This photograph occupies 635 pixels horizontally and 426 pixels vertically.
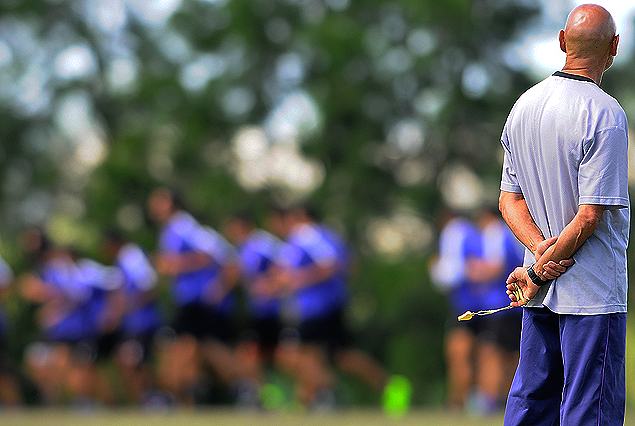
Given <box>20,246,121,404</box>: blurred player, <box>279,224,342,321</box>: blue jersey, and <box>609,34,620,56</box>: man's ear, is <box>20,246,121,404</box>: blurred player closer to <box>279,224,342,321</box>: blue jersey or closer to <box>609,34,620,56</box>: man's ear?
<box>279,224,342,321</box>: blue jersey

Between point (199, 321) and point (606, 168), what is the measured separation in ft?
23.0

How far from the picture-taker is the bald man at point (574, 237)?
293cm

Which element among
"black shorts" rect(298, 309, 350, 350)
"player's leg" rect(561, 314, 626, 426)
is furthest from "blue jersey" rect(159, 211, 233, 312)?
"player's leg" rect(561, 314, 626, 426)

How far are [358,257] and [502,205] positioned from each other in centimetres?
760

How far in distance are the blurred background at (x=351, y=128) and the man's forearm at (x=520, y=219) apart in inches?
258

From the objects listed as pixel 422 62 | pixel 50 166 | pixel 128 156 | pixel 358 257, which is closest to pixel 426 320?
pixel 358 257

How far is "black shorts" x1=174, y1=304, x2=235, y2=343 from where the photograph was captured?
9.34 meters

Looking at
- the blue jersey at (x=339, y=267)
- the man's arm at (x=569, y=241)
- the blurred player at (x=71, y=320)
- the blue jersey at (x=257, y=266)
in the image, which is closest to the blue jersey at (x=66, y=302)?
the blurred player at (x=71, y=320)

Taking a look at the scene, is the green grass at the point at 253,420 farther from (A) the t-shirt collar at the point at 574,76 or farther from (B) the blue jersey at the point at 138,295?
(A) the t-shirt collar at the point at 574,76

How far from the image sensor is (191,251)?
9.23 m

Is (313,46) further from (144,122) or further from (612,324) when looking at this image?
(612,324)

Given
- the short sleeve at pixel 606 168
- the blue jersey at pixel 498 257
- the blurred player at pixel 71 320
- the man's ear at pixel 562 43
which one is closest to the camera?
the short sleeve at pixel 606 168

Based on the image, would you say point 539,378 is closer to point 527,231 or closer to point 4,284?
point 527,231

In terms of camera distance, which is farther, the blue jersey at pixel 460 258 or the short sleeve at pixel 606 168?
the blue jersey at pixel 460 258
